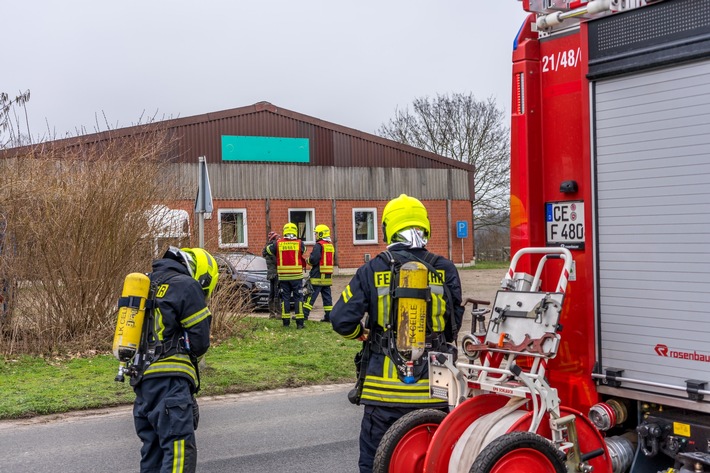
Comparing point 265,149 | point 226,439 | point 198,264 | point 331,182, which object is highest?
point 265,149

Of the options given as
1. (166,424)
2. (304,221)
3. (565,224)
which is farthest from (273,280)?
(304,221)

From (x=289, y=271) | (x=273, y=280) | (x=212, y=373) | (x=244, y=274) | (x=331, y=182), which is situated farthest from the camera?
(x=331, y=182)

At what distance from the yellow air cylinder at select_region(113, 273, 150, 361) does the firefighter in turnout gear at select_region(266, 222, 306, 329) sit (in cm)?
1016

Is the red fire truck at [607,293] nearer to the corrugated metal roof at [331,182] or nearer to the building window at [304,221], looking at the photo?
the corrugated metal roof at [331,182]

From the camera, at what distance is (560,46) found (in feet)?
15.9

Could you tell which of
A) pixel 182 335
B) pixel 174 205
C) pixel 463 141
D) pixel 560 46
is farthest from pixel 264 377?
pixel 463 141

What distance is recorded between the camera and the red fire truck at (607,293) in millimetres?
3914

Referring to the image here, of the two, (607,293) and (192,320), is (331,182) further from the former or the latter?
(607,293)

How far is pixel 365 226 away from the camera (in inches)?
1298

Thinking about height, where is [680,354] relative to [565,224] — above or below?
below

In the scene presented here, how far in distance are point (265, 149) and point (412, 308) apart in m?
26.7

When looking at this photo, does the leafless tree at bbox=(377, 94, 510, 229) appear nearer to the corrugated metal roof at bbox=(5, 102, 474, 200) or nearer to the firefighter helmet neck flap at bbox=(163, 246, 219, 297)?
the corrugated metal roof at bbox=(5, 102, 474, 200)

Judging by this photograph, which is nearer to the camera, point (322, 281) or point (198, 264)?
point (198, 264)

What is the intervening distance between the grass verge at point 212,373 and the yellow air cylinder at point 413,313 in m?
5.52
